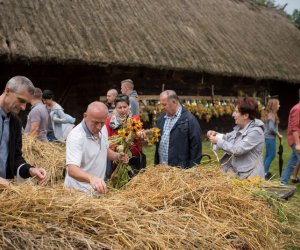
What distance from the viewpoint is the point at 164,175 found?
9.98 feet

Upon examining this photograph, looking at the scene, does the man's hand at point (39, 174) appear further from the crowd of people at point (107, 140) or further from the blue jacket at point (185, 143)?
the blue jacket at point (185, 143)

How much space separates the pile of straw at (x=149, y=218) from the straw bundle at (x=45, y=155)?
233 centimetres

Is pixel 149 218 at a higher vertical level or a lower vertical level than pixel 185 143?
lower

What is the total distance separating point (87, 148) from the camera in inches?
127

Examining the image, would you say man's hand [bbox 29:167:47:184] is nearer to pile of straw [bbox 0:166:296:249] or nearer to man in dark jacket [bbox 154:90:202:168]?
pile of straw [bbox 0:166:296:249]

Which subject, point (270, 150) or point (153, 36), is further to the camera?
point (153, 36)

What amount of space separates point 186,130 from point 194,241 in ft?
8.21

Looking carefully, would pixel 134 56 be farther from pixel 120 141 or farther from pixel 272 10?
pixel 272 10

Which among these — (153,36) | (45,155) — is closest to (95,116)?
(45,155)

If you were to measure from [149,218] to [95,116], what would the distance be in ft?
3.92

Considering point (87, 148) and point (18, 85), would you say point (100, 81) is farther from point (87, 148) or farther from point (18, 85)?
point (18, 85)

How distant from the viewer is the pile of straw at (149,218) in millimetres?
1786

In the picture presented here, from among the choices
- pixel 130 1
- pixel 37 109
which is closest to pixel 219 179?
pixel 37 109

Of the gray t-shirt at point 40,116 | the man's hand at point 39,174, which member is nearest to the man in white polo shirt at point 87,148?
the man's hand at point 39,174
